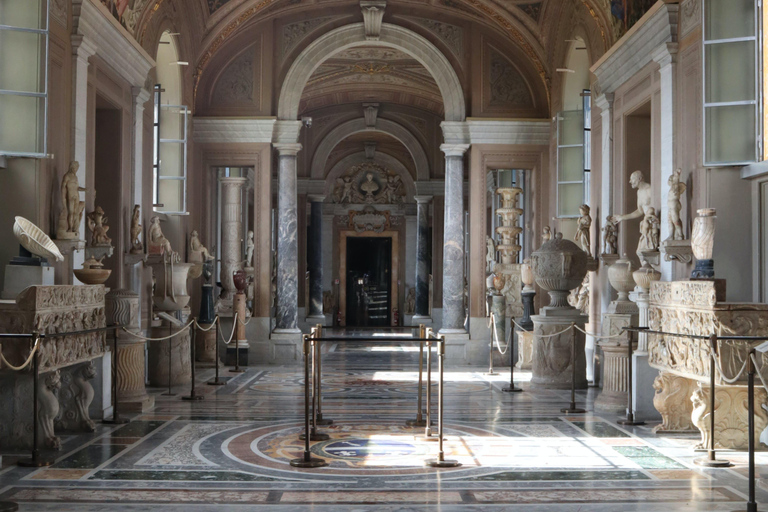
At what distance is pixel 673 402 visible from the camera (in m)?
8.81

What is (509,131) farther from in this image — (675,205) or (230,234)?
(675,205)

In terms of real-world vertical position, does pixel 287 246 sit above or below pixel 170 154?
below

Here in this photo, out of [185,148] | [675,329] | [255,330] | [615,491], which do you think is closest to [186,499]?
[615,491]

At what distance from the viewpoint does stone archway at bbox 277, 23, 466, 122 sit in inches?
678

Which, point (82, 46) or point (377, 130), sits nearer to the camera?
point (82, 46)

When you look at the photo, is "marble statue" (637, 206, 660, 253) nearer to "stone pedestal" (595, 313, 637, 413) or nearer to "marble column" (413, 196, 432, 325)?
"stone pedestal" (595, 313, 637, 413)

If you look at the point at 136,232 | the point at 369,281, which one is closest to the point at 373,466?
the point at 136,232

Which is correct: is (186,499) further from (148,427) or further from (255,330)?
(255,330)

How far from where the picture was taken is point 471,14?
17.1 meters

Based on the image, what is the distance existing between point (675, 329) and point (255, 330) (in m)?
10.1

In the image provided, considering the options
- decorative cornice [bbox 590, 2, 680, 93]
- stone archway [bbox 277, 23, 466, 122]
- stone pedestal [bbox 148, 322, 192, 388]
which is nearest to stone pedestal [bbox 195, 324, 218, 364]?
stone pedestal [bbox 148, 322, 192, 388]

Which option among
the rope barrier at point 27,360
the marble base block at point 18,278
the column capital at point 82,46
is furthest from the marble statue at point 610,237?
the rope barrier at point 27,360

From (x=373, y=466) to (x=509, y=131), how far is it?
11.3 meters

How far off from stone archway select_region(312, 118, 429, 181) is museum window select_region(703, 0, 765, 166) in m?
16.6
